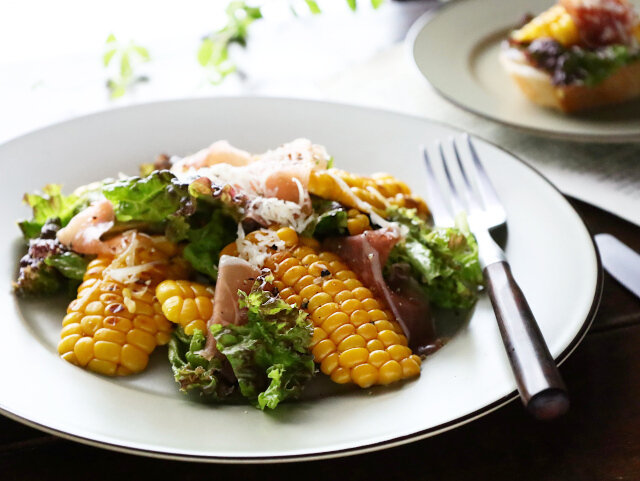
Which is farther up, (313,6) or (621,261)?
(313,6)

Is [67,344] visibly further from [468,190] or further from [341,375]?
[468,190]

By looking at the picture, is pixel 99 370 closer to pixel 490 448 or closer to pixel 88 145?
pixel 490 448

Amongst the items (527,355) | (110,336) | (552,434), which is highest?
(527,355)

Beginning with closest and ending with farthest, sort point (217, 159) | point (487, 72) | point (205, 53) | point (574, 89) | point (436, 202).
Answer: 1. point (217, 159)
2. point (436, 202)
3. point (574, 89)
4. point (487, 72)
5. point (205, 53)

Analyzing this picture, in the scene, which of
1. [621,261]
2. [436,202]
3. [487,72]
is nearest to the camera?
[621,261]

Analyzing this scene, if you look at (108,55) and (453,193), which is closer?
(453,193)

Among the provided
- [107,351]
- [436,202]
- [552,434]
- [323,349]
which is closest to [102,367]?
[107,351]

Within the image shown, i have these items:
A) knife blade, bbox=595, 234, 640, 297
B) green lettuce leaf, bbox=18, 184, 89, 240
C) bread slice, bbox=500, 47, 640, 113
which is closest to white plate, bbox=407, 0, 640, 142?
bread slice, bbox=500, 47, 640, 113
